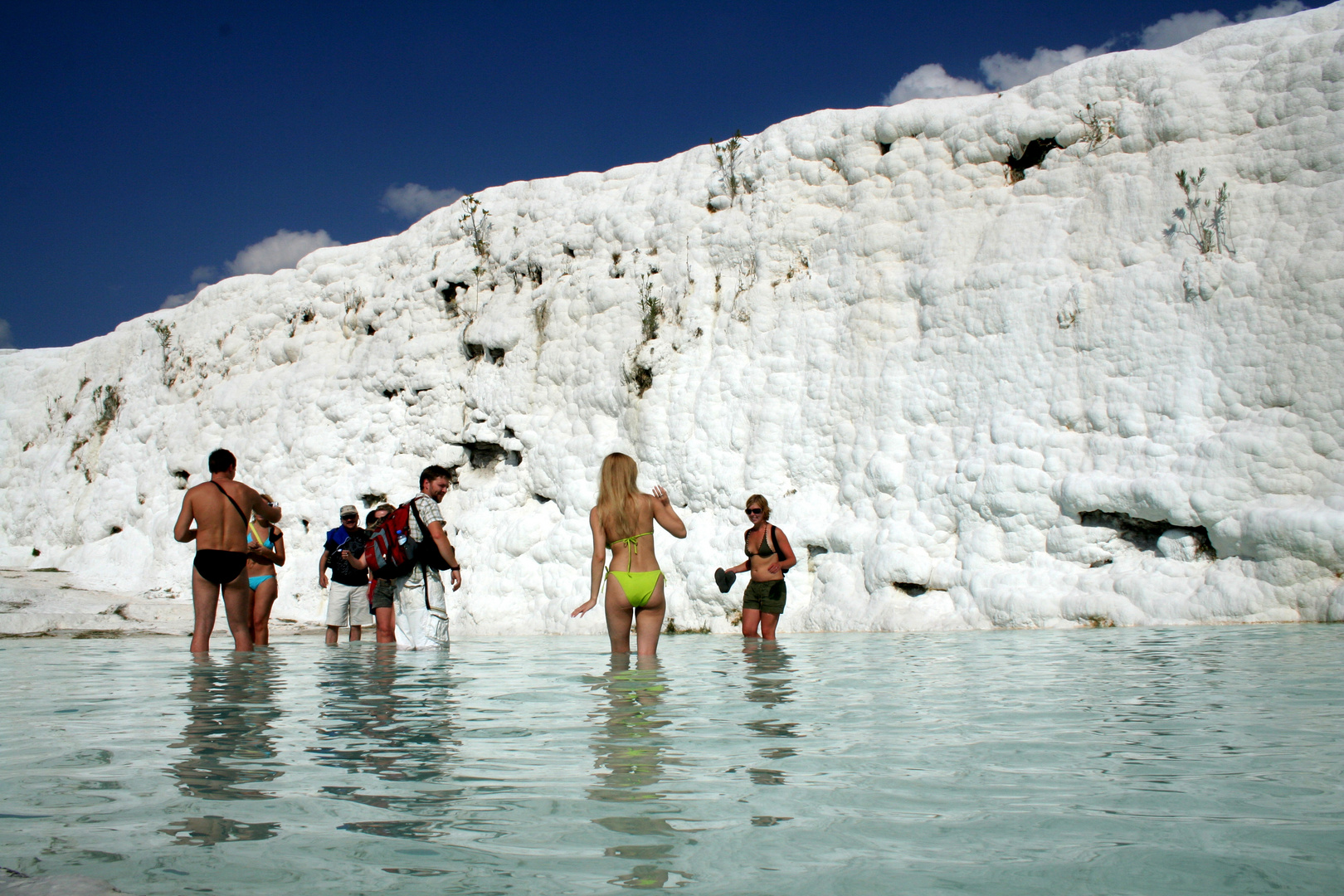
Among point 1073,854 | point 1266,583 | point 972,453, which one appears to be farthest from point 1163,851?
point 972,453

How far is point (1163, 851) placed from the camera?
1799 mm

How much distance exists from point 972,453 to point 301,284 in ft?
46.3

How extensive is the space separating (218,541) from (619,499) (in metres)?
3.31

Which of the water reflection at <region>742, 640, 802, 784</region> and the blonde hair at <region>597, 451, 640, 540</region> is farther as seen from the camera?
the blonde hair at <region>597, 451, 640, 540</region>

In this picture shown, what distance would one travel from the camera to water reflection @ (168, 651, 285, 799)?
2445 millimetres

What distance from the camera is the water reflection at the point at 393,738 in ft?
7.34

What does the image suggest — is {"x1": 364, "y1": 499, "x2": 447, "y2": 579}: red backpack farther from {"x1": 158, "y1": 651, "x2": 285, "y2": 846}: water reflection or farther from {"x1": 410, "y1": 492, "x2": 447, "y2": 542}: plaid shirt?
{"x1": 158, "y1": 651, "x2": 285, "y2": 846}: water reflection

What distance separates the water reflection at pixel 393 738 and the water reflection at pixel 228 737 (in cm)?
18

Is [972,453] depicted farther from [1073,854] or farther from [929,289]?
[1073,854]

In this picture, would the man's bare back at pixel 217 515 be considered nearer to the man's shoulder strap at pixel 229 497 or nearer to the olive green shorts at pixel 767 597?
the man's shoulder strap at pixel 229 497

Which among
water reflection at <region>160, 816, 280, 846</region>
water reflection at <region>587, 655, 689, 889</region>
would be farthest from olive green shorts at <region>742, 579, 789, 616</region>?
water reflection at <region>160, 816, 280, 846</region>

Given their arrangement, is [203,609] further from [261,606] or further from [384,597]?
[384,597]

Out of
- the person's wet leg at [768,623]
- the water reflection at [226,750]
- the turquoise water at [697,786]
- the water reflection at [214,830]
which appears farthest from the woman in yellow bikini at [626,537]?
the water reflection at [214,830]

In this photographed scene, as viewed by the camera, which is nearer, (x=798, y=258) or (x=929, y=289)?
(x=929, y=289)
